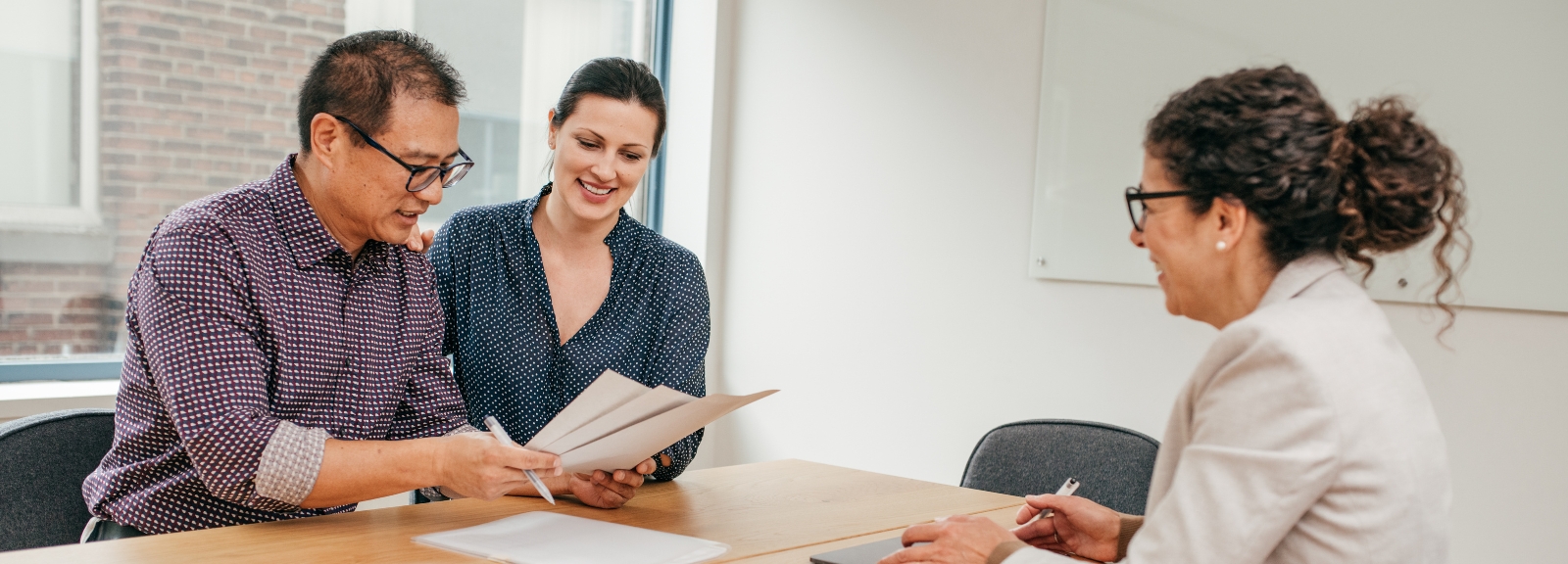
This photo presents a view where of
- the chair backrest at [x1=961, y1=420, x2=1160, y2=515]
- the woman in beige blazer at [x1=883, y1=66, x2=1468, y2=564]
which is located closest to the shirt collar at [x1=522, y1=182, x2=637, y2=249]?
the chair backrest at [x1=961, y1=420, x2=1160, y2=515]

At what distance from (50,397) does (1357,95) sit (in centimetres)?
357

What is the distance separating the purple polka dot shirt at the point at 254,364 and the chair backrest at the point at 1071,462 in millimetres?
1232

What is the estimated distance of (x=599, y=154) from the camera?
2.17 metres

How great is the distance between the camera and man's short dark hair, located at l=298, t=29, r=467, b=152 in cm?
167

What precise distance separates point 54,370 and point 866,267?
100 inches

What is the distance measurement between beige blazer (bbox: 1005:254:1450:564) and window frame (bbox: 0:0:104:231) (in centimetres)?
328

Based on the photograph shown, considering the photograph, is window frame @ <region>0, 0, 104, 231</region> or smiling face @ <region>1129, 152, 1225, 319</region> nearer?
smiling face @ <region>1129, 152, 1225, 319</region>

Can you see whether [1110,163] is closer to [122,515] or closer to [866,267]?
[866,267]

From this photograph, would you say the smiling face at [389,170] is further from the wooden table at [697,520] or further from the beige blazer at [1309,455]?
the beige blazer at [1309,455]

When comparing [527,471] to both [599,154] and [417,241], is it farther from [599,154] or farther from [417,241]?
[599,154]

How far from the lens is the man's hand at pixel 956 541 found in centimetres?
138

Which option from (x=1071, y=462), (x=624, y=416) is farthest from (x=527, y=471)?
(x=1071, y=462)

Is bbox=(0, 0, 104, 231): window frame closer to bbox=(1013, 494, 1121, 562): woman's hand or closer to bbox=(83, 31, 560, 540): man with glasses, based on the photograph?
bbox=(83, 31, 560, 540): man with glasses

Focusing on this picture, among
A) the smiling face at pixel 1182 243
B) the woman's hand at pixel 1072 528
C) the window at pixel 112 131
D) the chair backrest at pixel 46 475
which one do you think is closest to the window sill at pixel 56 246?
the window at pixel 112 131
